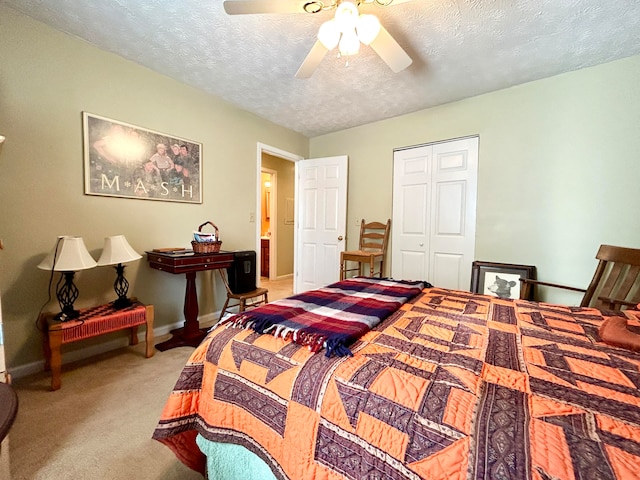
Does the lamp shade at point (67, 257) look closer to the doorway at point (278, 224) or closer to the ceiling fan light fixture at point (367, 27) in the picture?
the ceiling fan light fixture at point (367, 27)

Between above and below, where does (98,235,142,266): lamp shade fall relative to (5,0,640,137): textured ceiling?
below

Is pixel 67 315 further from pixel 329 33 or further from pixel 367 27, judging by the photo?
pixel 367 27

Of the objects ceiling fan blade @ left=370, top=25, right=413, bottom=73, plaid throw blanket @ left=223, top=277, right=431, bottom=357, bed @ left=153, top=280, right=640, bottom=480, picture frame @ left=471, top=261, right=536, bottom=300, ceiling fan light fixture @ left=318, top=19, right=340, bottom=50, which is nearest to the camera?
bed @ left=153, top=280, right=640, bottom=480

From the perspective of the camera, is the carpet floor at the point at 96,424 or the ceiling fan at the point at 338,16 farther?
the ceiling fan at the point at 338,16

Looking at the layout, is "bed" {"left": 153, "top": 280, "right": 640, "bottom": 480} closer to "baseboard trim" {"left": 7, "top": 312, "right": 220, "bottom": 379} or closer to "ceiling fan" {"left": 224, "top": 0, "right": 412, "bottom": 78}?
"ceiling fan" {"left": 224, "top": 0, "right": 412, "bottom": 78}

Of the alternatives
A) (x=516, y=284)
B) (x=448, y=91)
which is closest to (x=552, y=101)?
(x=448, y=91)

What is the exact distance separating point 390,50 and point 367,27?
338 millimetres

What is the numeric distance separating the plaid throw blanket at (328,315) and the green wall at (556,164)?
1723mm

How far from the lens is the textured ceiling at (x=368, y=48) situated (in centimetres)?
170

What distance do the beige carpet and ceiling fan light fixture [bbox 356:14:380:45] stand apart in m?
2.34

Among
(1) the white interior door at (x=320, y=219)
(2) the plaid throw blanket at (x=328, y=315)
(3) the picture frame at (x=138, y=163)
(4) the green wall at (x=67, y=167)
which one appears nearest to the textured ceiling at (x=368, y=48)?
(4) the green wall at (x=67, y=167)

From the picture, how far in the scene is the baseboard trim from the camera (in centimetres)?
189

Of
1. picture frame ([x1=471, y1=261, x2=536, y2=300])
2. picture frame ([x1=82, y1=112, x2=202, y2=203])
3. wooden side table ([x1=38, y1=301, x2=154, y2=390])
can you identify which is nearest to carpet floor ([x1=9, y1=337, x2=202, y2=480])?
wooden side table ([x1=38, y1=301, x2=154, y2=390])

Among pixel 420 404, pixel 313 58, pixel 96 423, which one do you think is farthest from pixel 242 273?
pixel 420 404
